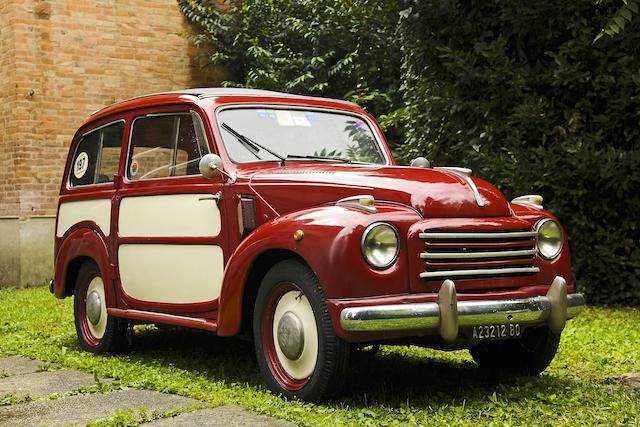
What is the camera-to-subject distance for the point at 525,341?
5.57 meters

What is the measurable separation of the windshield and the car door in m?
0.23

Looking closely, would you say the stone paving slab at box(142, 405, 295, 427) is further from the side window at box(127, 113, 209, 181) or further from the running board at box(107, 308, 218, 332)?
the side window at box(127, 113, 209, 181)

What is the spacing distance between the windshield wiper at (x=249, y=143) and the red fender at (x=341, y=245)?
3.00ft

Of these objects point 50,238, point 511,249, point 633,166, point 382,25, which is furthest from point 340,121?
point 50,238

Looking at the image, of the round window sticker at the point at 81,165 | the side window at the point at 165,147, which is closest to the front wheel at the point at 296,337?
the side window at the point at 165,147

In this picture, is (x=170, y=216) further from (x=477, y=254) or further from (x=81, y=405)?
(x=477, y=254)

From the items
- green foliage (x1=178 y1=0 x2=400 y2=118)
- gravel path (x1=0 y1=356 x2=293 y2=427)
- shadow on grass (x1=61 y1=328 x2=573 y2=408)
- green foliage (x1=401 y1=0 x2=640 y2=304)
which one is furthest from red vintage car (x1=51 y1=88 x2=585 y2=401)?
green foliage (x1=178 y1=0 x2=400 y2=118)

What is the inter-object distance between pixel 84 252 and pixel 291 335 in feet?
8.94

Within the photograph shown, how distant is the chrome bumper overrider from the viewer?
4.42 m

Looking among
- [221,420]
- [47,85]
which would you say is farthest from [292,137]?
[47,85]

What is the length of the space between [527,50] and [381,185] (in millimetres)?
5358

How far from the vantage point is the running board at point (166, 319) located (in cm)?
556

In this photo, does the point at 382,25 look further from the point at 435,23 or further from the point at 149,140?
the point at 149,140

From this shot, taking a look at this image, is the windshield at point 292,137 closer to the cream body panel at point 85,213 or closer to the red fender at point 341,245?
the red fender at point 341,245
